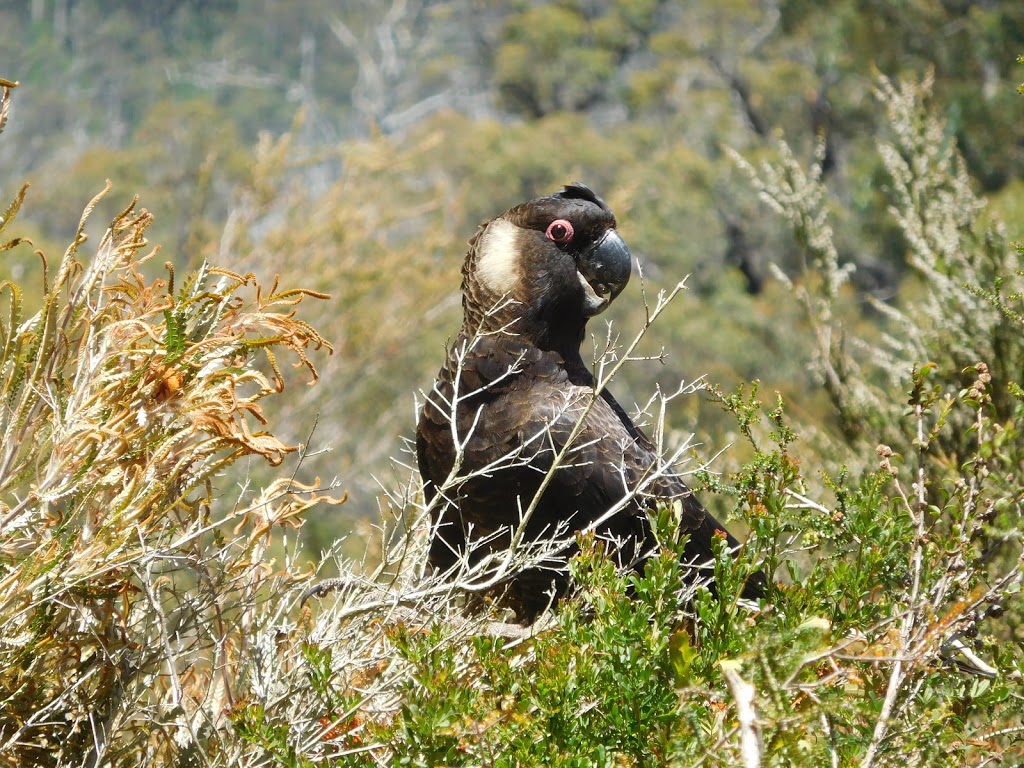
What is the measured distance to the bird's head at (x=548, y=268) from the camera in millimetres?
2984

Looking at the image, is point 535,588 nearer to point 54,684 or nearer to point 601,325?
point 54,684

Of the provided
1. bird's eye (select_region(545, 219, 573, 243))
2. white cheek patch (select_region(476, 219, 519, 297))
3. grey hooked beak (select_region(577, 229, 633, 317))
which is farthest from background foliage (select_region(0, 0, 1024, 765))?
white cheek patch (select_region(476, 219, 519, 297))

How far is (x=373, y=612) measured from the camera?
1839 millimetres

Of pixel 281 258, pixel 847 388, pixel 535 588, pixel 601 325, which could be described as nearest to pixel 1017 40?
pixel 601 325

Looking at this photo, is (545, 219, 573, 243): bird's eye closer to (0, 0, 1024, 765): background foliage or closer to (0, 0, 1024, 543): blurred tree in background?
(0, 0, 1024, 765): background foliage

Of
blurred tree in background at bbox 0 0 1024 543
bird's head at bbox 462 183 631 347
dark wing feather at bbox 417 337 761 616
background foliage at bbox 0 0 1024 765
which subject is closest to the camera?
background foliage at bbox 0 0 1024 765

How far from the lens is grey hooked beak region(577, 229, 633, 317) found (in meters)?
3.08

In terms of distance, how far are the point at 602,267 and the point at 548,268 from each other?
0.18 meters

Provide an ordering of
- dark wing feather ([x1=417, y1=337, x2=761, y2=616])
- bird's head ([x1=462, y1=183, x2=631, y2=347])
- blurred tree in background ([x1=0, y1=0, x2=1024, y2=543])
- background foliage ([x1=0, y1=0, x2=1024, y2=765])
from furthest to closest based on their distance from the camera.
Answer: blurred tree in background ([x1=0, y1=0, x2=1024, y2=543])
bird's head ([x1=462, y1=183, x2=631, y2=347])
dark wing feather ([x1=417, y1=337, x2=761, y2=616])
background foliage ([x1=0, y1=0, x2=1024, y2=765])

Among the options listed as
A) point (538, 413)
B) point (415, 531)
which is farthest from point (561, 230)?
point (415, 531)

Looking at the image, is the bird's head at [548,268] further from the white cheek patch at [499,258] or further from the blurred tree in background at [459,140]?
the blurred tree in background at [459,140]

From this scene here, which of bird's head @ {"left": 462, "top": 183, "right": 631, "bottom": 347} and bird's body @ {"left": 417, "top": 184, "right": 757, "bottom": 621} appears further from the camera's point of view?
bird's head @ {"left": 462, "top": 183, "right": 631, "bottom": 347}

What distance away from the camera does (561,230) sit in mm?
3062

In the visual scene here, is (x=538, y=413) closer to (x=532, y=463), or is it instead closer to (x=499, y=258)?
(x=532, y=463)
